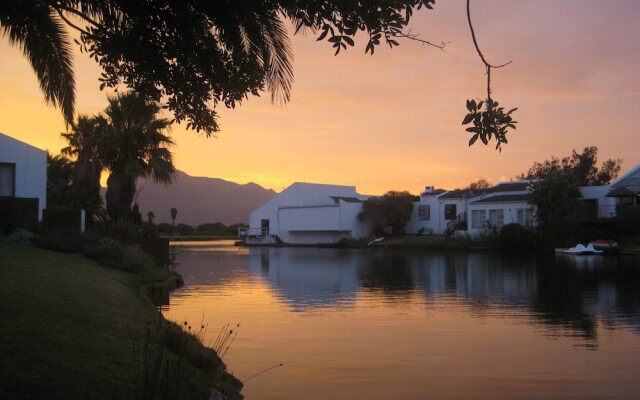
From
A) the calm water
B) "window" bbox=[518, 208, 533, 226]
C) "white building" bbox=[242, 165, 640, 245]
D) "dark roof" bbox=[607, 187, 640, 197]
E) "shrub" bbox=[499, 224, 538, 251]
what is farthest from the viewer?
"window" bbox=[518, 208, 533, 226]

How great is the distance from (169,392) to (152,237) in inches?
897

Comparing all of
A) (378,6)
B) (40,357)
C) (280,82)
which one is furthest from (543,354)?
(40,357)

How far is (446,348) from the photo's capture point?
1073 cm

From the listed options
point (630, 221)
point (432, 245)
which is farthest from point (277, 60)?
point (432, 245)

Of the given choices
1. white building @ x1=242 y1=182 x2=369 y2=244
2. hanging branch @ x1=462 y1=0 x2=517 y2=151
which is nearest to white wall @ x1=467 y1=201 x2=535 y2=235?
white building @ x1=242 y1=182 x2=369 y2=244

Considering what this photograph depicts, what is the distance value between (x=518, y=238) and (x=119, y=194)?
28.4 meters

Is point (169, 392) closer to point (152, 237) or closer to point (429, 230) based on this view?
point (152, 237)

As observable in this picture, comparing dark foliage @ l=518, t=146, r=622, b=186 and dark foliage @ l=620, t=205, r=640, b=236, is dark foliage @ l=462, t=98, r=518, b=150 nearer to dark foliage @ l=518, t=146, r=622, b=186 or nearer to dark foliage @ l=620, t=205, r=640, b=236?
dark foliage @ l=620, t=205, r=640, b=236

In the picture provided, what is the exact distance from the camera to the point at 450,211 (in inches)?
2413

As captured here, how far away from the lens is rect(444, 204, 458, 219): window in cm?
6091

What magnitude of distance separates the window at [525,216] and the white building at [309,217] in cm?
1808

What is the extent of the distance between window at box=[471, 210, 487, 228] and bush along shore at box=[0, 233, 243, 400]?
1691 inches

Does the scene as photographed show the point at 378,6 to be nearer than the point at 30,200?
Yes

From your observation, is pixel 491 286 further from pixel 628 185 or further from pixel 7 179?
pixel 628 185
